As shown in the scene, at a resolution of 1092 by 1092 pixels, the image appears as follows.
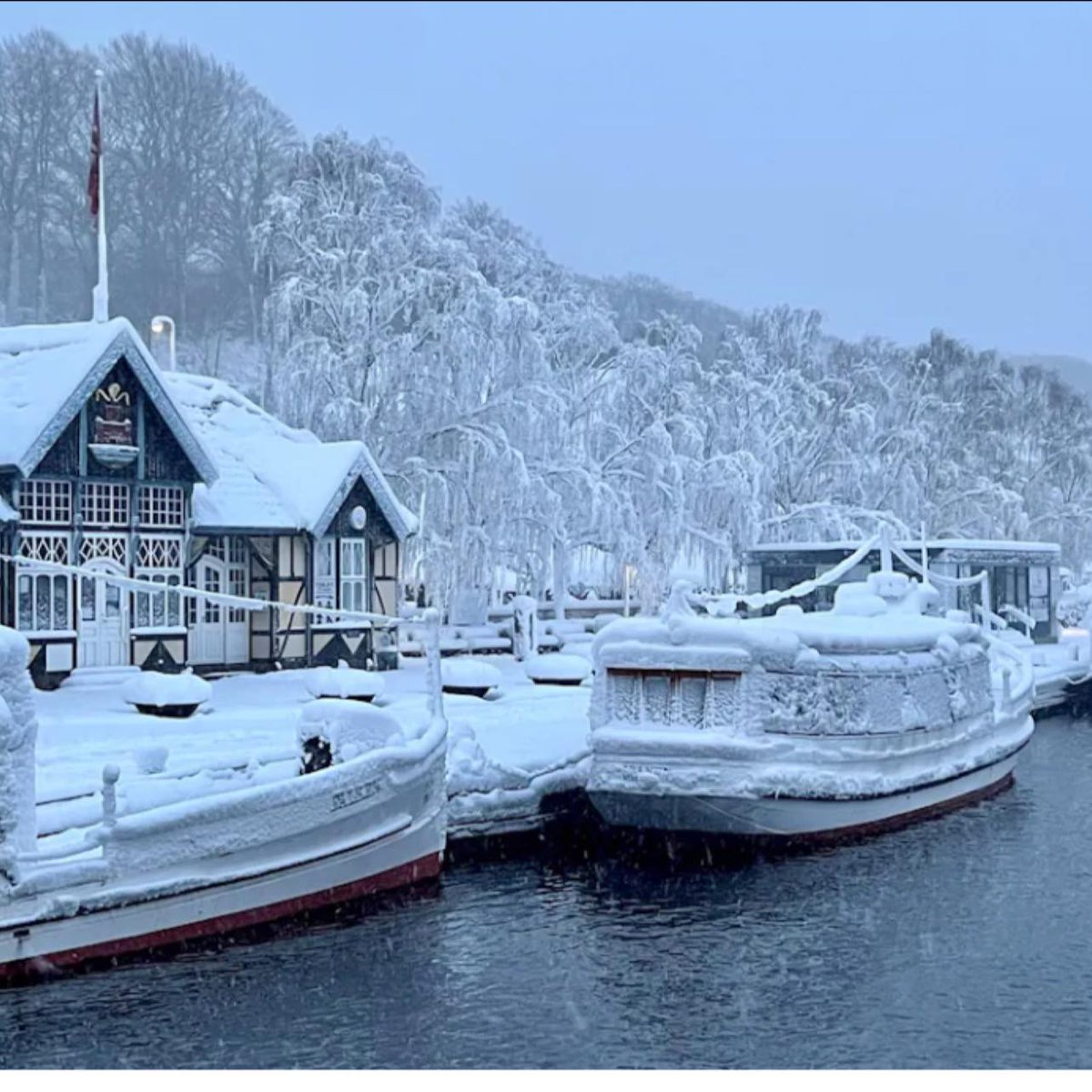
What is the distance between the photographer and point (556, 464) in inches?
1321

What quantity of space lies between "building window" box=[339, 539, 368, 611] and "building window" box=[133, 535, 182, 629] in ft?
11.9

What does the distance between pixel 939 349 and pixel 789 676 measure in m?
40.4

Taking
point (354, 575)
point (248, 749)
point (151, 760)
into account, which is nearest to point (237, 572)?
point (354, 575)

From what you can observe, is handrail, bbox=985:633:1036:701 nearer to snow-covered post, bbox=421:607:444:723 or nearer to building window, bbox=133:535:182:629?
snow-covered post, bbox=421:607:444:723

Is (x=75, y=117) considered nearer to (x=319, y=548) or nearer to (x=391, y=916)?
(x=319, y=548)

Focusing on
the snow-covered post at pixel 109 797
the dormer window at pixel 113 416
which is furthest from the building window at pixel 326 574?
the snow-covered post at pixel 109 797

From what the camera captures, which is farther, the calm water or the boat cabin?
the boat cabin

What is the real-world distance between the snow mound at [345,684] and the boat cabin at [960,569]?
19440mm

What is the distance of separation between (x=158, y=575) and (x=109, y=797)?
47.3ft

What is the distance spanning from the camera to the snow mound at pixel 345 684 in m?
22.6

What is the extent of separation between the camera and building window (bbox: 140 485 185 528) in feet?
85.0

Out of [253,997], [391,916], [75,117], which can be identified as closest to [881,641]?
[391,916]

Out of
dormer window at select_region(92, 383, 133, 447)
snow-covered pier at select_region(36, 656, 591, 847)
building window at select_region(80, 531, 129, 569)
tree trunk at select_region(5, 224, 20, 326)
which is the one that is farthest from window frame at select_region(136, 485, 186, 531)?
tree trunk at select_region(5, 224, 20, 326)

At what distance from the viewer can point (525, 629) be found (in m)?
32.9
